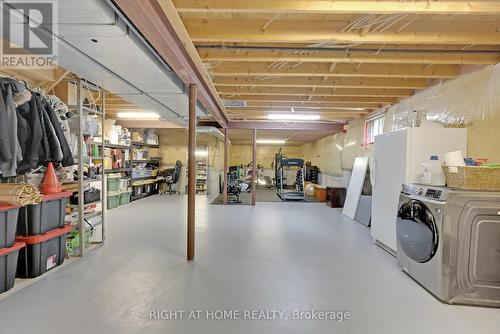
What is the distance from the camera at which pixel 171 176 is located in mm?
9219

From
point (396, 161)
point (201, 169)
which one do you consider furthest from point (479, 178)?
point (201, 169)

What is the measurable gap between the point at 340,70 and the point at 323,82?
48 centimetres

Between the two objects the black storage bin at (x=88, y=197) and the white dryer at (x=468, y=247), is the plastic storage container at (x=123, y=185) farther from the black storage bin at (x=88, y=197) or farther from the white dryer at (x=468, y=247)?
the white dryer at (x=468, y=247)

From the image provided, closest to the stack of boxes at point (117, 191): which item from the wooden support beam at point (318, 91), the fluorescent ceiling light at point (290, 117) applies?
the wooden support beam at point (318, 91)

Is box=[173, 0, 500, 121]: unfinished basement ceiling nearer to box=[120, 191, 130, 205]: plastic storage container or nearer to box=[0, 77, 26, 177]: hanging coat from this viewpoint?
box=[0, 77, 26, 177]: hanging coat

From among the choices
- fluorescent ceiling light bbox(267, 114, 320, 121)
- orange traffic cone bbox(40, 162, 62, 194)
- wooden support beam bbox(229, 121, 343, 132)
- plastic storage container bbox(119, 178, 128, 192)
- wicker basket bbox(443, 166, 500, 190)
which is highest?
fluorescent ceiling light bbox(267, 114, 320, 121)

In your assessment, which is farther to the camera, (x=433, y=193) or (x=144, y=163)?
(x=144, y=163)

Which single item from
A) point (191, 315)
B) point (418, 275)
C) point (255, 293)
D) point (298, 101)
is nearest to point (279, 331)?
point (255, 293)

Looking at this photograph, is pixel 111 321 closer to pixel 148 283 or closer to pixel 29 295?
pixel 148 283

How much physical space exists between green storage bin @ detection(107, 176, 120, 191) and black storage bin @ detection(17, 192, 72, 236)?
3680 mm

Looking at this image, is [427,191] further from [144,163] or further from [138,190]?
[144,163]

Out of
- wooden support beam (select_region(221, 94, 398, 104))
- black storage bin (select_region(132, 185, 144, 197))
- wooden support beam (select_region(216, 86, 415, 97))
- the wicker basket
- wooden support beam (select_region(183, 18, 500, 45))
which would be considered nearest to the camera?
the wicker basket

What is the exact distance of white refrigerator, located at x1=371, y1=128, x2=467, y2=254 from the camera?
3.04 m

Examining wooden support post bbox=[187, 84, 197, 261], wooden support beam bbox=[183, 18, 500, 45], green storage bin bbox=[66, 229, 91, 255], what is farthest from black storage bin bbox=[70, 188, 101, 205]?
wooden support beam bbox=[183, 18, 500, 45]
